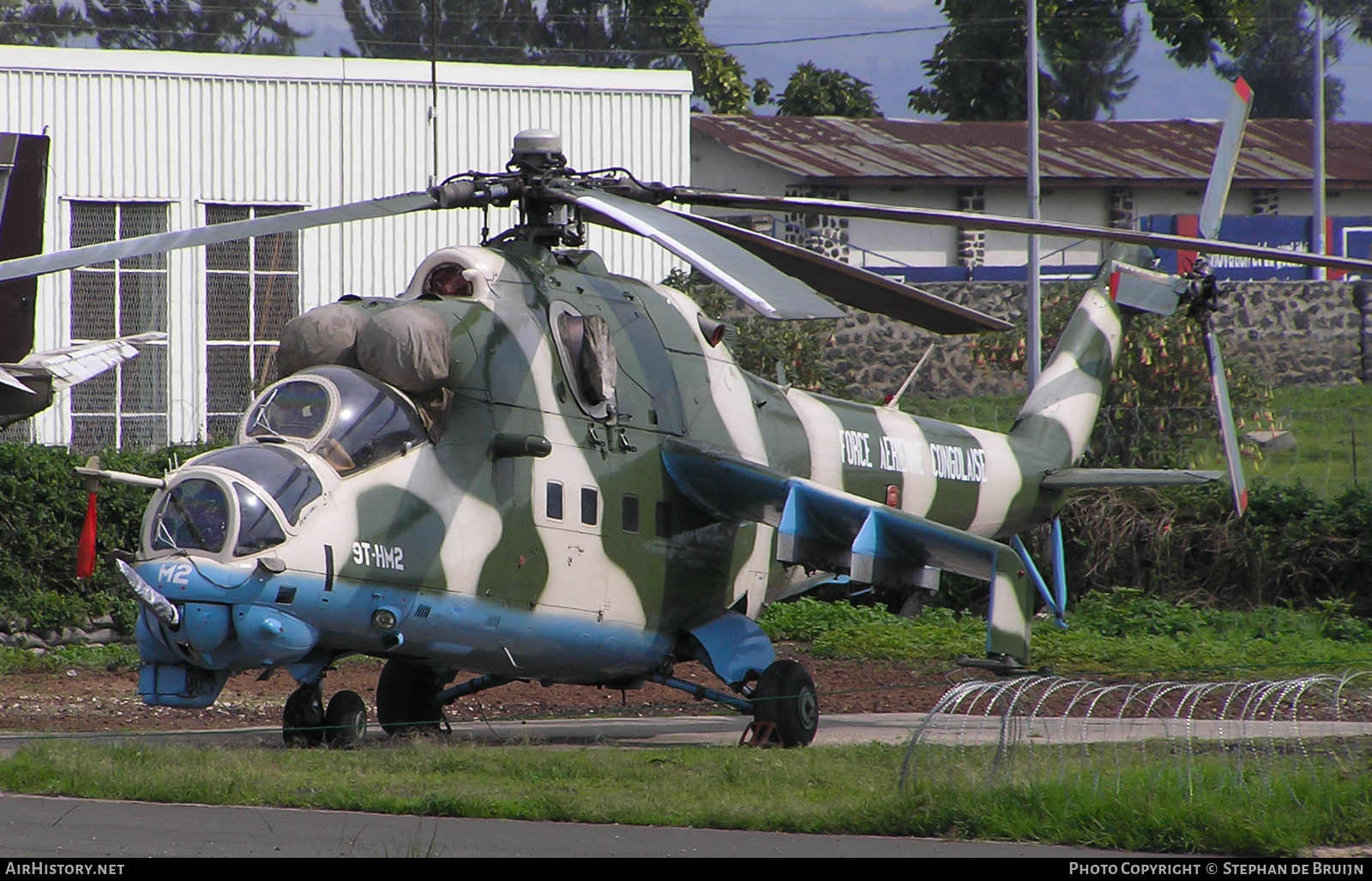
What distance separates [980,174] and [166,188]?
2290 cm

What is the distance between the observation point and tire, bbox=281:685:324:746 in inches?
440

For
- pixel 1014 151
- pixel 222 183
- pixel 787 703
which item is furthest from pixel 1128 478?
pixel 1014 151

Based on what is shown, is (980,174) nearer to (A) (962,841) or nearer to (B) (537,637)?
(B) (537,637)

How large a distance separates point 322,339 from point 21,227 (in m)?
11.1

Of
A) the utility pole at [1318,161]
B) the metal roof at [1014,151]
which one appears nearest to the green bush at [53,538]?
the metal roof at [1014,151]

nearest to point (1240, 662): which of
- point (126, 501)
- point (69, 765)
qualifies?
point (69, 765)

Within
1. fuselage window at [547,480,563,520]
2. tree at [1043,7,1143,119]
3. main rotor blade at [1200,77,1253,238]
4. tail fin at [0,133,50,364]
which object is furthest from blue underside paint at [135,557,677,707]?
tree at [1043,7,1143,119]

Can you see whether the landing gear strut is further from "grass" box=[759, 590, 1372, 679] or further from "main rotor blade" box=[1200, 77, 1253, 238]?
"main rotor blade" box=[1200, 77, 1253, 238]

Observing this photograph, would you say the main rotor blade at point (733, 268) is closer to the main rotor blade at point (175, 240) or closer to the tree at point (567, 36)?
the main rotor blade at point (175, 240)

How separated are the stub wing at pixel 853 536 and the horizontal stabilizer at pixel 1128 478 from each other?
3624 millimetres

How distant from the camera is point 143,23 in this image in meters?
72.7

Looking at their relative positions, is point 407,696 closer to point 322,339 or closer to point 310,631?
point 310,631

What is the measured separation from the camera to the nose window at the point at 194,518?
382 inches

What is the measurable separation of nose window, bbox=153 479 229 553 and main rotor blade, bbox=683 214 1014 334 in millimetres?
4155
